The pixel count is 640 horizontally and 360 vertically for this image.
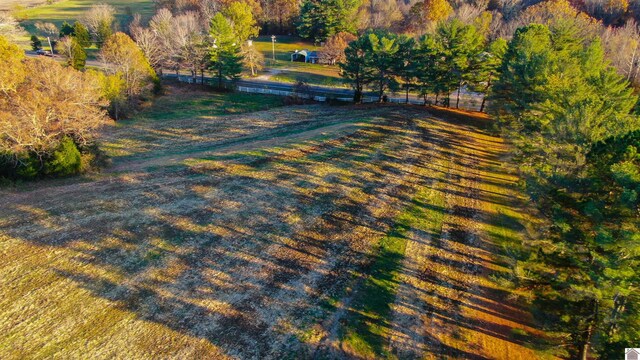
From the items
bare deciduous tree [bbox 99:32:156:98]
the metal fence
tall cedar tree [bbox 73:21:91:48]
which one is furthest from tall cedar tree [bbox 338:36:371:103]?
tall cedar tree [bbox 73:21:91:48]

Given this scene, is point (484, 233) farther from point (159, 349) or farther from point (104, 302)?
point (104, 302)

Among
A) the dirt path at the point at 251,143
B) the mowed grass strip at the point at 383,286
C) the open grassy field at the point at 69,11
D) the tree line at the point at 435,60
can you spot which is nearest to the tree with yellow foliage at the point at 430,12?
the tree line at the point at 435,60

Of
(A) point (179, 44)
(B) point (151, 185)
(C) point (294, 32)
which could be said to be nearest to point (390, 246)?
(B) point (151, 185)

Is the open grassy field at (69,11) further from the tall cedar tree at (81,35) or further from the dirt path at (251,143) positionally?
the dirt path at (251,143)

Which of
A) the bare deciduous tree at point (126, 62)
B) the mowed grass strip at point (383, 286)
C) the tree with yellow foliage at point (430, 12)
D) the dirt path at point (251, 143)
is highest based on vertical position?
the tree with yellow foliage at point (430, 12)

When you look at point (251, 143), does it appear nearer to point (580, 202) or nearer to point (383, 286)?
point (383, 286)
